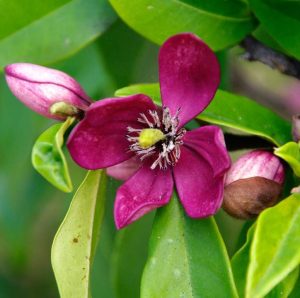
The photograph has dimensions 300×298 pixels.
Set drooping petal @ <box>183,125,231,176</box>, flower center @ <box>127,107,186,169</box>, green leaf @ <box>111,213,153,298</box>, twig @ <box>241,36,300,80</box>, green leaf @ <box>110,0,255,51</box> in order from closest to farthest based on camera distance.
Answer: drooping petal @ <box>183,125,231,176</box> → flower center @ <box>127,107,186,169</box> → green leaf @ <box>110,0,255,51</box> → twig @ <box>241,36,300,80</box> → green leaf @ <box>111,213,153,298</box>

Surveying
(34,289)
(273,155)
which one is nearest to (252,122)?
(273,155)

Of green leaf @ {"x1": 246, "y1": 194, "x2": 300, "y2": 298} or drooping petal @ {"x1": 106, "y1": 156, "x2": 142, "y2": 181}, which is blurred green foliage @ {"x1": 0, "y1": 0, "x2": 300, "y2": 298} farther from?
drooping petal @ {"x1": 106, "y1": 156, "x2": 142, "y2": 181}

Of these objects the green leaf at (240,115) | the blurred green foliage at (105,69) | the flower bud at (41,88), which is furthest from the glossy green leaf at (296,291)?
Answer: the flower bud at (41,88)

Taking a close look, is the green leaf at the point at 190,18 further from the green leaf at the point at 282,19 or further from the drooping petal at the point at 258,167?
the drooping petal at the point at 258,167

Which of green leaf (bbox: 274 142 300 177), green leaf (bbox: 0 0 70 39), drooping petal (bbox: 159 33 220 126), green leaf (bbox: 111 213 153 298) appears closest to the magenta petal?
drooping petal (bbox: 159 33 220 126)

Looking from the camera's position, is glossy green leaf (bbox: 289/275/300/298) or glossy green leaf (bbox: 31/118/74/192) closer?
glossy green leaf (bbox: 31/118/74/192)

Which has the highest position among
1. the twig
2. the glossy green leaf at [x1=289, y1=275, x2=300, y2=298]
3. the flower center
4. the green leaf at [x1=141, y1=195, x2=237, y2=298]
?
the flower center

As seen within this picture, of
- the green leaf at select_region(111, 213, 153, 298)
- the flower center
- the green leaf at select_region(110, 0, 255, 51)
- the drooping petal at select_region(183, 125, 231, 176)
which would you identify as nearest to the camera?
the drooping petal at select_region(183, 125, 231, 176)
